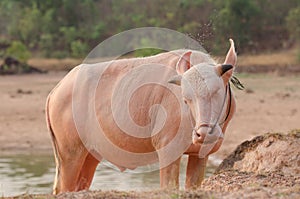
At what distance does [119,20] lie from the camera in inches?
1321

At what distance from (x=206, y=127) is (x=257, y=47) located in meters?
24.3

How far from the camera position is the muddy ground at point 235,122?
5.45 m

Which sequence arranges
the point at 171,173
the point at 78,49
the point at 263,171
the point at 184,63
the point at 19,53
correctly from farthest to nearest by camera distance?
the point at 78,49, the point at 19,53, the point at 263,171, the point at 171,173, the point at 184,63

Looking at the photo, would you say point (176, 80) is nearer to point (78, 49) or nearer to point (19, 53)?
point (19, 53)

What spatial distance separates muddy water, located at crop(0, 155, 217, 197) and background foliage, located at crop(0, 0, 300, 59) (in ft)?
48.2

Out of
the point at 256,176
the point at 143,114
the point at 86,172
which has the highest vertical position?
the point at 143,114

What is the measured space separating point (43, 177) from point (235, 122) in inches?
215

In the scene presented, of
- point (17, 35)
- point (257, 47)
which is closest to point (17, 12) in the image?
point (17, 35)

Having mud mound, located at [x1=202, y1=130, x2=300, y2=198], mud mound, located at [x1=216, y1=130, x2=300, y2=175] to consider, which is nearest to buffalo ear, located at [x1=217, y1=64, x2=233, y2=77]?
mud mound, located at [x1=202, y1=130, x2=300, y2=198]

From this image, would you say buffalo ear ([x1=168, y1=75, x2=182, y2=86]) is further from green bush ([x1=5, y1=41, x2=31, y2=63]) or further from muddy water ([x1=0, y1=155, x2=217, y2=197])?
green bush ([x1=5, y1=41, x2=31, y2=63])

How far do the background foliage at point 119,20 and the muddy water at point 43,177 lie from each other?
579 inches

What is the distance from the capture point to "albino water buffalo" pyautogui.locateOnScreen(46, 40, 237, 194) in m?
6.04

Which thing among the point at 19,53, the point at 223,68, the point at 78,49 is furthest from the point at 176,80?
the point at 78,49

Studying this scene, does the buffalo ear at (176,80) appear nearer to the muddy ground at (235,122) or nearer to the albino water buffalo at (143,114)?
the albino water buffalo at (143,114)
